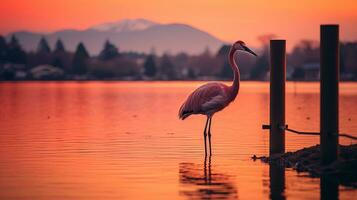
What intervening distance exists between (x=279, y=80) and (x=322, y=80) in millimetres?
2426

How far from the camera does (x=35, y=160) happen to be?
18.0m

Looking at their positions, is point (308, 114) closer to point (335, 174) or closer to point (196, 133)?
point (196, 133)

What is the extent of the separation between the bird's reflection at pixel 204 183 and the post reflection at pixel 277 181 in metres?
0.59

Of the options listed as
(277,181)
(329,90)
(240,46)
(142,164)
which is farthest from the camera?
(240,46)

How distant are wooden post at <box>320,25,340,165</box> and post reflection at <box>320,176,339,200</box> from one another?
0.95 metres

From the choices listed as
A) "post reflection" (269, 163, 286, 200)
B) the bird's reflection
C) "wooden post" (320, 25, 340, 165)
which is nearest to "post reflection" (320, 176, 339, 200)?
"post reflection" (269, 163, 286, 200)

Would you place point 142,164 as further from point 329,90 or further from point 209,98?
point 209,98

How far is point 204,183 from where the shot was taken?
14641mm

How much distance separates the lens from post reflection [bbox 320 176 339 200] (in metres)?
13.2

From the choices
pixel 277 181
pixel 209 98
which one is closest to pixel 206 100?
pixel 209 98

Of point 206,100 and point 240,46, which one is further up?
point 240,46

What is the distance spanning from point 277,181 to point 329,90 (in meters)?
2.11

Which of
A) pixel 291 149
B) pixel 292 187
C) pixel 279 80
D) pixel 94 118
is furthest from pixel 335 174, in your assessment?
pixel 94 118

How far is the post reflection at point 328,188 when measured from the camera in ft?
43.3
